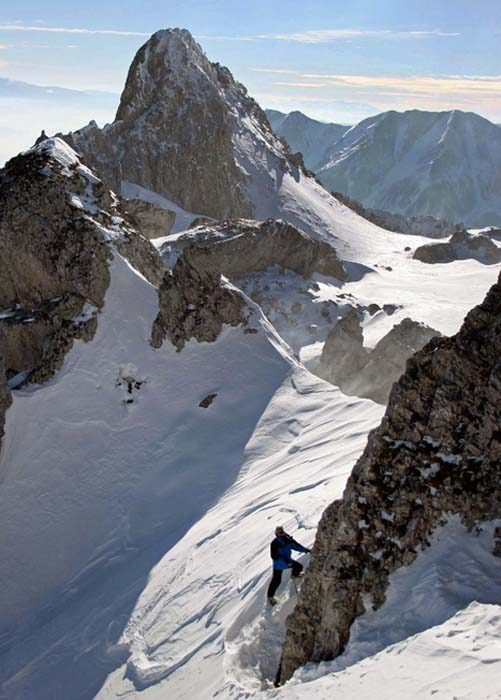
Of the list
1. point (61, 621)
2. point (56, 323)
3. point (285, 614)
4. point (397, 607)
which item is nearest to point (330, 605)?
point (397, 607)

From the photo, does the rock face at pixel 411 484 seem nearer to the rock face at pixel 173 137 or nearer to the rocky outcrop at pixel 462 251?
the rock face at pixel 173 137

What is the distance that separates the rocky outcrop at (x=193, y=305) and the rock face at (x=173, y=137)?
5009 centimetres

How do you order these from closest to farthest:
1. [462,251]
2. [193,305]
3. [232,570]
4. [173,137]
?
[232,570], [193,305], [173,137], [462,251]

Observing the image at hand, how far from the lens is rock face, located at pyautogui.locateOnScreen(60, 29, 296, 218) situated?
7556 cm

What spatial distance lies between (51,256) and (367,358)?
2582 cm

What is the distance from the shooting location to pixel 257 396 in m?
26.2

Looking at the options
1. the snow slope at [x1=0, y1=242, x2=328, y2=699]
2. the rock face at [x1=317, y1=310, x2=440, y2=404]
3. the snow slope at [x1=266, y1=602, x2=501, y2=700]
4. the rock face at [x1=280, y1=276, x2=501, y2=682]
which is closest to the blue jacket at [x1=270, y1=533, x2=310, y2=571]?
the rock face at [x1=280, y1=276, x2=501, y2=682]

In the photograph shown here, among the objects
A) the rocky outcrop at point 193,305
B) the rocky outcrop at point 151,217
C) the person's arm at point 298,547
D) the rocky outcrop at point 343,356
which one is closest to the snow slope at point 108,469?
the rocky outcrop at point 193,305

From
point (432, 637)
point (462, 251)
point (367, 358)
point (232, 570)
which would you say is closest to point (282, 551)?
point (232, 570)

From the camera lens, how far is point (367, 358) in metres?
46.0

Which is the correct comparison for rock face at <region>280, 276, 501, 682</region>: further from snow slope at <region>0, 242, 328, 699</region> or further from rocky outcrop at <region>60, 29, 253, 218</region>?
rocky outcrop at <region>60, 29, 253, 218</region>

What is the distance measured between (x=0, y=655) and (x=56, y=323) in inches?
499

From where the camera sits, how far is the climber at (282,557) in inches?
488

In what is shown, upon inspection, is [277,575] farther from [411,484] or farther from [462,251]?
[462,251]
